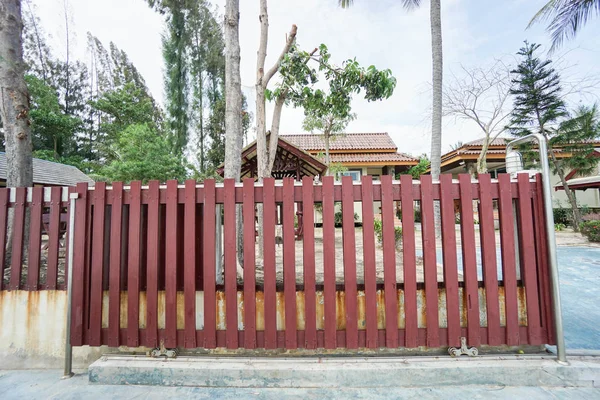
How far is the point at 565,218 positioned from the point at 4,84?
19.7 m

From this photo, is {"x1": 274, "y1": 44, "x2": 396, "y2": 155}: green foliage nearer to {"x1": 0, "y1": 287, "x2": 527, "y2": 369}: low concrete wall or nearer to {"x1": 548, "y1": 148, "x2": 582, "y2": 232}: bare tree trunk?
{"x1": 0, "y1": 287, "x2": 527, "y2": 369}: low concrete wall

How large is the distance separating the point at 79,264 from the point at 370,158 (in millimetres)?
13347

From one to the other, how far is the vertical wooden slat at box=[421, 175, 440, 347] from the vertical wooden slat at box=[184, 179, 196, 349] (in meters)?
1.90

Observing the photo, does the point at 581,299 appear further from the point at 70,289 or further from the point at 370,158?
the point at 370,158

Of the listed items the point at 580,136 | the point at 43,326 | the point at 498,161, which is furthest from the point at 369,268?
the point at 580,136

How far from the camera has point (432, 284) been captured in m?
2.18

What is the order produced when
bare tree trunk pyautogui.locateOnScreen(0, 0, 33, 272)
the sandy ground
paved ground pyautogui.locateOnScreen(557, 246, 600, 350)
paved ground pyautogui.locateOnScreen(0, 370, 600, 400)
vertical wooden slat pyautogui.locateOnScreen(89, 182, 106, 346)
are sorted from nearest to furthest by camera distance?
1. paved ground pyautogui.locateOnScreen(0, 370, 600, 400)
2. vertical wooden slat pyautogui.locateOnScreen(89, 182, 106, 346)
3. paved ground pyautogui.locateOnScreen(557, 246, 600, 350)
4. bare tree trunk pyautogui.locateOnScreen(0, 0, 33, 272)
5. the sandy ground

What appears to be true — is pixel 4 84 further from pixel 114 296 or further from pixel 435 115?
pixel 435 115

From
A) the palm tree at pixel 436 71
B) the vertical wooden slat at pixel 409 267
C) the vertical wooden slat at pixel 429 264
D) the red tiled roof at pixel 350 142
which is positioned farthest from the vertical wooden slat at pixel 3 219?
the red tiled roof at pixel 350 142

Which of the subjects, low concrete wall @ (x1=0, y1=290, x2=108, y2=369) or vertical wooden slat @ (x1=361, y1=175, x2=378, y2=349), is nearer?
vertical wooden slat @ (x1=361, y1=175, x2=378, y2=349)

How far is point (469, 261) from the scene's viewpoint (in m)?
2.18

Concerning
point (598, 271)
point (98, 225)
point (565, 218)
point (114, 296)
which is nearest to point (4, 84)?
point (98, 225)

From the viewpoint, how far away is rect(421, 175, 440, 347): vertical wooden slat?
2150mm

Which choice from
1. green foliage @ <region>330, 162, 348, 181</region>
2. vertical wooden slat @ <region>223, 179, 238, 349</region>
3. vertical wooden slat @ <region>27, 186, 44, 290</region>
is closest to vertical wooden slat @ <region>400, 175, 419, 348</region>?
vertical wooden slat @ <region>223, 179, 238, 349</region>
